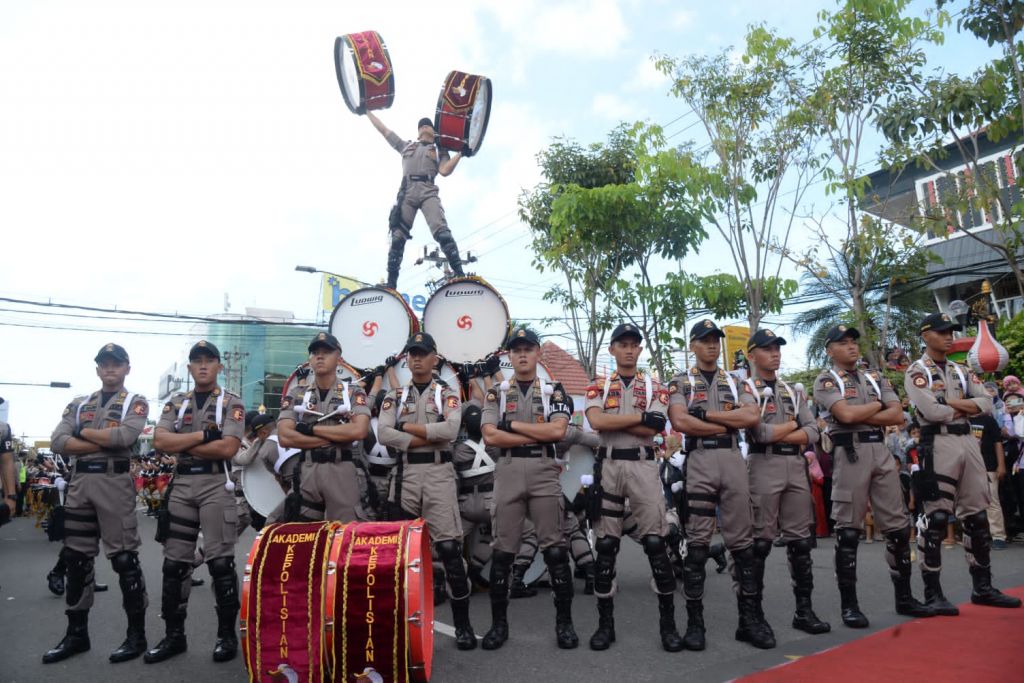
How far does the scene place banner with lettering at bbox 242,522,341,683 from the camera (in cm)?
429

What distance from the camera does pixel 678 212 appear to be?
1448 cm

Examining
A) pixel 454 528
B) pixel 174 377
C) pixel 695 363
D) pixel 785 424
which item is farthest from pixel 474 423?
pixel 174 377

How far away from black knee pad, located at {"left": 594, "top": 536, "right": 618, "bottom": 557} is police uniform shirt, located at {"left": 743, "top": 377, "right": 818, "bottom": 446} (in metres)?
1.47

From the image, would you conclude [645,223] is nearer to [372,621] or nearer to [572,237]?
[572,237]

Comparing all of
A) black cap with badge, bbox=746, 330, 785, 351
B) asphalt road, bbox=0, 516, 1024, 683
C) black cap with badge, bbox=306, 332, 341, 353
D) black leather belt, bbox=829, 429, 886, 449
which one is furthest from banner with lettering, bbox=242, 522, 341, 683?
black leather belt, bbox=829, 429, 886, 449

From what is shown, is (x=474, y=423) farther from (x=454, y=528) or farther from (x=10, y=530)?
(x=10, y=530)

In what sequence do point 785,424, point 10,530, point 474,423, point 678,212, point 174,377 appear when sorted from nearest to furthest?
1. point 785,424
2. point 474,423
3. point 678,212
4. point 10,530
5. point 174,377

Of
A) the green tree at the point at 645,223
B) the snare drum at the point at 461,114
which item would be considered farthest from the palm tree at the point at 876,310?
the snare drum at the point at 461,114

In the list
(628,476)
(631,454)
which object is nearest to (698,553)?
(628,476)

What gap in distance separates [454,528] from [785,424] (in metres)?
2.78

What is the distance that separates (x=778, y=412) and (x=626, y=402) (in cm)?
134

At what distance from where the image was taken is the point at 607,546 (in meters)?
5.66

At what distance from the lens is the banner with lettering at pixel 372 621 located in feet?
14.1

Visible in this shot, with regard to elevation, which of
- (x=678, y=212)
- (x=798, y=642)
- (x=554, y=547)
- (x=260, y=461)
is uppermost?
(x=678, y=212)
